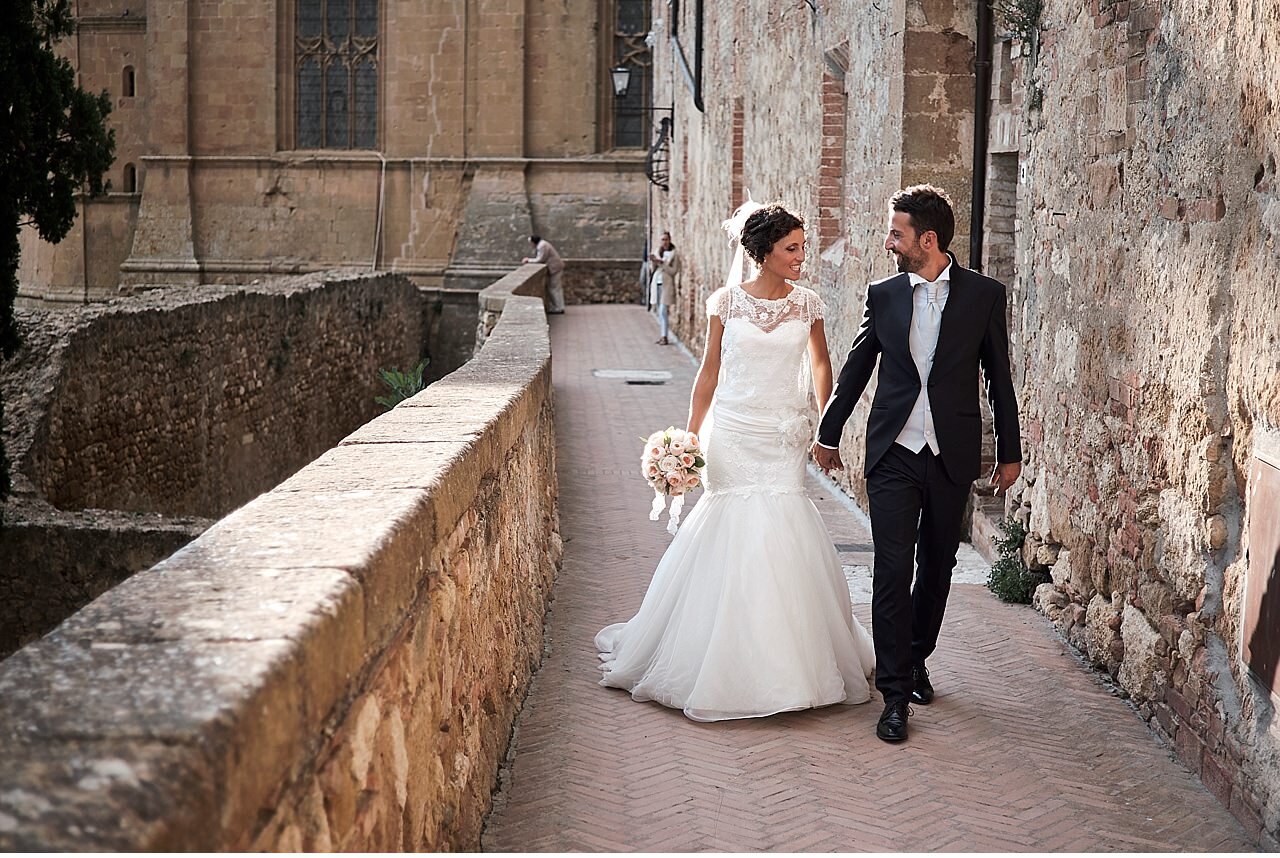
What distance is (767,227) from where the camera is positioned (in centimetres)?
508

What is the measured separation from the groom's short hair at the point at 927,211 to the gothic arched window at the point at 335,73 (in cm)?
2956

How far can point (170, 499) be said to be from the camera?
557 inches

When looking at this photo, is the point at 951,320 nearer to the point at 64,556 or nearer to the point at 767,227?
the point at 767,227

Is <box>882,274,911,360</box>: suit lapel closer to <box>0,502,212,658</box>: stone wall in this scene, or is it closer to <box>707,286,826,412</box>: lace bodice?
<box>707,286,826,412</box>: lace bodice

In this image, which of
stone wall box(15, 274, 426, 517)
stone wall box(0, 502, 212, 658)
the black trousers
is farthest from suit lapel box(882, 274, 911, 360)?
stone wall box(15, 274, 426, 517)

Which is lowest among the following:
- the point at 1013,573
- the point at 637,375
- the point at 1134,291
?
the point at 1013,573

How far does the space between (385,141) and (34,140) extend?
20772 mm

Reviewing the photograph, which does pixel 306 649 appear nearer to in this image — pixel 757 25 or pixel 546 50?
pixel 757 25

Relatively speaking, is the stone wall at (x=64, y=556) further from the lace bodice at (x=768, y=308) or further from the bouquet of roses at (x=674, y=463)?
the lace bodice at (x=768, y=308)

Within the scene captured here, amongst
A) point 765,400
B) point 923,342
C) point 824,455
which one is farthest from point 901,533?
point 765,400

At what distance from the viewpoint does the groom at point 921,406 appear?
4.74m

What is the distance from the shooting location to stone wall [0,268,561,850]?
181 cm

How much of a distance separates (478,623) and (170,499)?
10770 mm

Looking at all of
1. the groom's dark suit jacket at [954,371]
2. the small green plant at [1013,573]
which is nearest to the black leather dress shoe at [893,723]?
the groom's dark suit jacket at [954,371]
